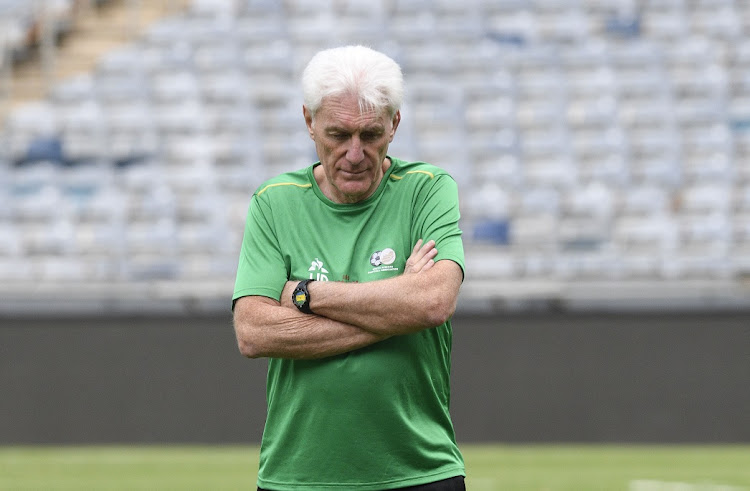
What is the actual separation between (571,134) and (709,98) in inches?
56.5

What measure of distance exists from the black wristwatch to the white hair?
43 centimetres

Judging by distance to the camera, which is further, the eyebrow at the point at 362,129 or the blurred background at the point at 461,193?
the blurred background at the point at 461,193

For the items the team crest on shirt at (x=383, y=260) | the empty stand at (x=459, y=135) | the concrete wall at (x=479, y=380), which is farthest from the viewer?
the empty stand at (x=459, y=135)

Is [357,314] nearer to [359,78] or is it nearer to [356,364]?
[356,364]

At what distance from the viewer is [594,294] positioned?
9203mm

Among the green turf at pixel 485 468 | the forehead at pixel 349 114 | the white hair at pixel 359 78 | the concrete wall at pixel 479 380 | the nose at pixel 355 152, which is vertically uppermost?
the white hair at pixel 359 78

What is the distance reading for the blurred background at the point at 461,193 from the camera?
8.98 m

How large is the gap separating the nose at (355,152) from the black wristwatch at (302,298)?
0.31 metres

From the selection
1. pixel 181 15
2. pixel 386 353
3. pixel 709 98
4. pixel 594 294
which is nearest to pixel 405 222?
pixel 386 353

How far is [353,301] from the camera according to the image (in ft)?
8.83

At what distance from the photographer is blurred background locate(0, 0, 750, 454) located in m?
8.98

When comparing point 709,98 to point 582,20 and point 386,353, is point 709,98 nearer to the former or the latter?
point 582,20

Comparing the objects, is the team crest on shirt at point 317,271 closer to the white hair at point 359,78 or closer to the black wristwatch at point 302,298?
the black wristwatch at point 302,298

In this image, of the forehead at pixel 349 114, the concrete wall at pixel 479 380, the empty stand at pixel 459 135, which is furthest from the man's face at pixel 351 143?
the empty stand at pixel 459 135
